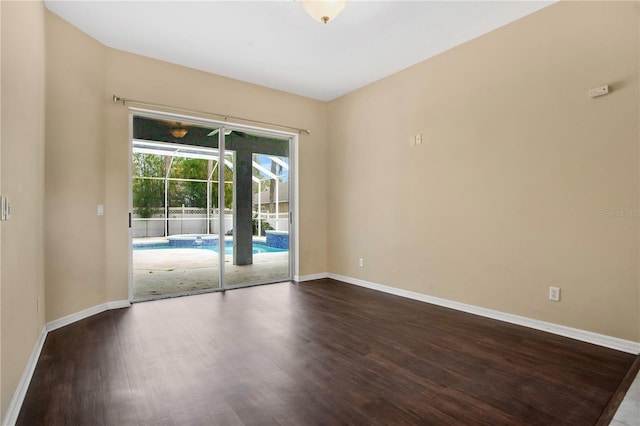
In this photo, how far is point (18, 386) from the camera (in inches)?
75.7

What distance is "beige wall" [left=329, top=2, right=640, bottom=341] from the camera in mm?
2662

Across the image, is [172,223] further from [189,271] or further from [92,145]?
[92,145]

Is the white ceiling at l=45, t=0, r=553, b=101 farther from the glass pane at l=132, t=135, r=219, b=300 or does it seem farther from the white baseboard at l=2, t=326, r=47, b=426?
the white baseboard at l=2, t=326, r=47, b=426

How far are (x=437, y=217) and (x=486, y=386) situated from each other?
2.19 m

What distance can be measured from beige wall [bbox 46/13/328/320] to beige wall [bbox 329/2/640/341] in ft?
8.98

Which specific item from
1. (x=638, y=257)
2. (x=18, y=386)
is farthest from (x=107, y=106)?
(x=638, y=257)

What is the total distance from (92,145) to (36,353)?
215 cm

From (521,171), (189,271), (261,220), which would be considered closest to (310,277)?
(261,220)

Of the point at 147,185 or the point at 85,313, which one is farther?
the point at 147,185

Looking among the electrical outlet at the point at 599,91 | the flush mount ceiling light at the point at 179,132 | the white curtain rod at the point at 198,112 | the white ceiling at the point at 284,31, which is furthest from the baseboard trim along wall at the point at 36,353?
the electrical outlet at the point at 599,91

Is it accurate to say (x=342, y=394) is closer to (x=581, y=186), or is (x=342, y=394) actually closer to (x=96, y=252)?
(x=581, y=186)

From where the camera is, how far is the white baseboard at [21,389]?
170 cm

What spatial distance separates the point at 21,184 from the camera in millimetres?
2141

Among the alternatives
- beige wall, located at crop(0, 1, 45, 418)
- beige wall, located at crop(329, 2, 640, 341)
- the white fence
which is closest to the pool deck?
the white fence
